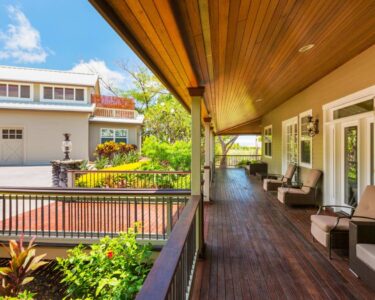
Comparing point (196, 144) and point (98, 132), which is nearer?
point (196, 144)

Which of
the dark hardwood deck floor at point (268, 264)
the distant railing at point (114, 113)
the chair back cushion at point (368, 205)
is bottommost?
the dark hardwood deck floor at point (268, 264)

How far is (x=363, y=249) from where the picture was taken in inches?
108

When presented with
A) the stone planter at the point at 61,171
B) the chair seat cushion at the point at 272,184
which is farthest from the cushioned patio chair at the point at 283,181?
the stone planter at the point at 61,171

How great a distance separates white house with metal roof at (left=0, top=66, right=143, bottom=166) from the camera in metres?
15.2

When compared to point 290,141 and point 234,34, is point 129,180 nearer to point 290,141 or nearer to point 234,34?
point 290,141

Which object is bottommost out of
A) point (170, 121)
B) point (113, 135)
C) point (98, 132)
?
point (113, 135)

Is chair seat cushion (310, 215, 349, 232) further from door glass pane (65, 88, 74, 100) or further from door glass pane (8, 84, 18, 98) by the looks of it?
door glass pane (8, 84, 18, 98)

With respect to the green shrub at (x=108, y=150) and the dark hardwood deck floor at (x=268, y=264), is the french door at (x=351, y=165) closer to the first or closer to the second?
the dark hardwood deck floor at (x=268, y=264)

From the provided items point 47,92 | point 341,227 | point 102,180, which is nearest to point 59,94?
point 47,92

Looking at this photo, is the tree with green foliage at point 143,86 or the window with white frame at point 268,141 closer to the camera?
the window with white frame at point 268,141

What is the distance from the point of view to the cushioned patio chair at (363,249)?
2.63 m

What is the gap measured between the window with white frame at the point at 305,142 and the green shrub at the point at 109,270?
5070mm

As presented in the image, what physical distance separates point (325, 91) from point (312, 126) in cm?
93

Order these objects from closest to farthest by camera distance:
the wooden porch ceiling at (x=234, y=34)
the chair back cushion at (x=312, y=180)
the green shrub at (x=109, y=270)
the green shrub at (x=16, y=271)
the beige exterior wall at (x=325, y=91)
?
1. the wooden porch ceiling at (x=234, y=34)
2. the green shrub at (x=109, y=270)
3. the green shrub at (x=16, y=271)
4. the beige exterior wall at (x=325, y=91)
5. the chair back cushion at (x=312, y=180)
